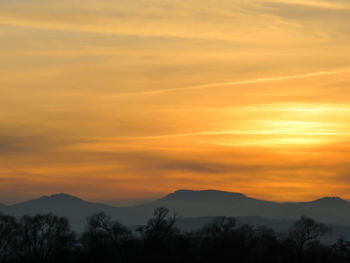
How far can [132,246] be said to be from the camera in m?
185

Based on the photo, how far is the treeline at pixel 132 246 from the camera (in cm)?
17425

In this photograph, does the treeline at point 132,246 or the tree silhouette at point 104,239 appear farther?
the tree silhouette at point 104,239

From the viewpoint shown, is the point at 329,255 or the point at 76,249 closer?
the point at 76,249

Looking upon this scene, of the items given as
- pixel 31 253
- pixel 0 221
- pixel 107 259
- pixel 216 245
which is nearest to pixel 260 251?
pixel 216 245

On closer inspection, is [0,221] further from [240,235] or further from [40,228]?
[240,235]

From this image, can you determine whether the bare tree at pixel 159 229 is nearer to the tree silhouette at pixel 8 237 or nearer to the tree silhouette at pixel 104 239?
the tree silhouette at pixel 104 239

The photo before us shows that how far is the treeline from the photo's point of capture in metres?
174

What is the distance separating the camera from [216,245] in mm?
189125

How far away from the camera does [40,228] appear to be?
620 ft

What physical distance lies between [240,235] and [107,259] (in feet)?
142

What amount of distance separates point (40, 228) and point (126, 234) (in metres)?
24.1

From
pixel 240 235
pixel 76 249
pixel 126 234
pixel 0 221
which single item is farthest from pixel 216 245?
pixel 0 221

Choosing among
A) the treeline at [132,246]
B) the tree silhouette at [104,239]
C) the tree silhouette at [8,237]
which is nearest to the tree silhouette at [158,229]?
the treeline at [132,246]

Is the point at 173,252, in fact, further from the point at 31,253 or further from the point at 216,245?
the point at 31,253
